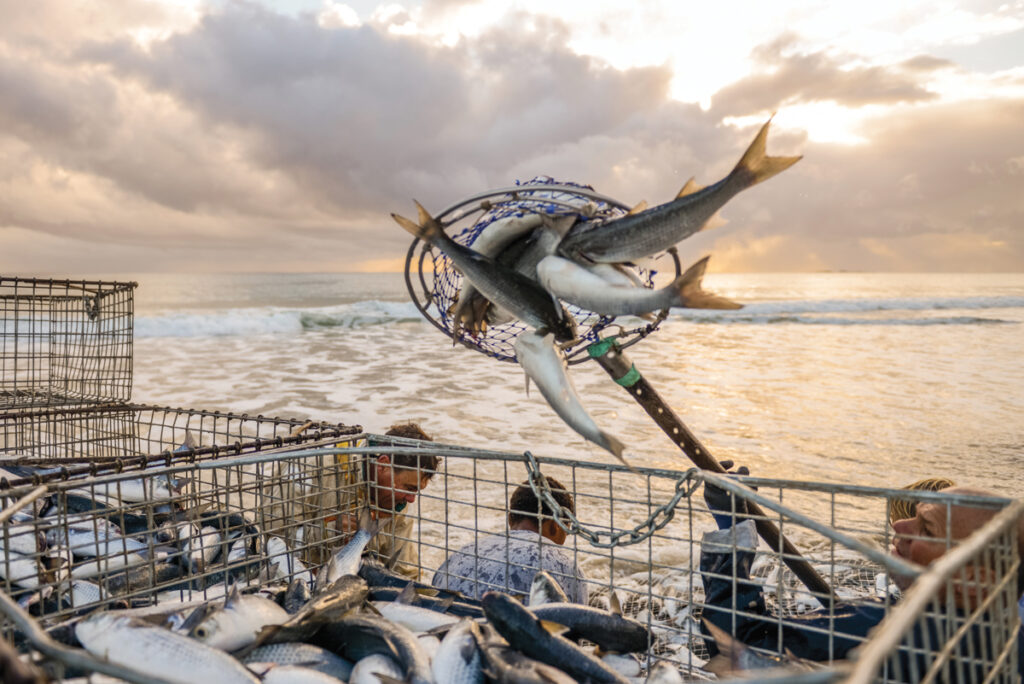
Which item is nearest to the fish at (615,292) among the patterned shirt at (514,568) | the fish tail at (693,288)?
the fish tail at (693,288)

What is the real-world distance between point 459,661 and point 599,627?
1.85ft

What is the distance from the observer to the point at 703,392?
1238cm

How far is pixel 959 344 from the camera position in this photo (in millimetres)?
19766

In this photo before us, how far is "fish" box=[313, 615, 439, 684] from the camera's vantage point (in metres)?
2.00

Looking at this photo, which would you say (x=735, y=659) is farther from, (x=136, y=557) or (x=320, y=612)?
(x=136, y=557)

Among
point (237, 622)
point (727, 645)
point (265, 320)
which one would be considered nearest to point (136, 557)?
point (237, 622)

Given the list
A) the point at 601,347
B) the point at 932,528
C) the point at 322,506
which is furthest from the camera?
the point at 322,506

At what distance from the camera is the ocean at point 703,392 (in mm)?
8250

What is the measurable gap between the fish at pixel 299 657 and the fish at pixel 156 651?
22 centimetres

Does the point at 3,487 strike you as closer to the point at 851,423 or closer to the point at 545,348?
the point at 545,348

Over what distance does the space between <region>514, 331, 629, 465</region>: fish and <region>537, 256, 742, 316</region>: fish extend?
0.55ft

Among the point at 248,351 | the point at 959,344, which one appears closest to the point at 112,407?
the point at 248,351

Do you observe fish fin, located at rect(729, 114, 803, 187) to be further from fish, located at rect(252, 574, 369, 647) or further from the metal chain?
fish, located at rect(252, 574, 369, 647)

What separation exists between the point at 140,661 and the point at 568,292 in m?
1.50
